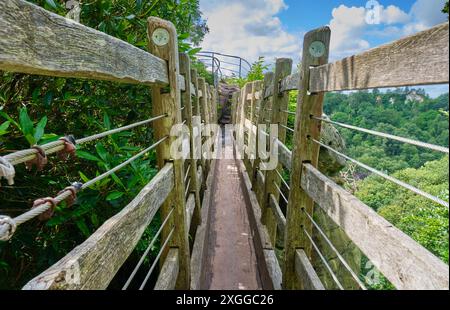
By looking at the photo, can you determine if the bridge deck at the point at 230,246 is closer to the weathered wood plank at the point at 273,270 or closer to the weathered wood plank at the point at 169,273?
the weathered wood plank at the point at 273,270

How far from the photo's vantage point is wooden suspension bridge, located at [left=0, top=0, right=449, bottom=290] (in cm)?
74

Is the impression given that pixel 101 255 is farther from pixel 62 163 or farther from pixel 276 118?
pixel 276 118

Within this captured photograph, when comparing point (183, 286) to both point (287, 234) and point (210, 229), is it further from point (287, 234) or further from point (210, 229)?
point (210, 229)

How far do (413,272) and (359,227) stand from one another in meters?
0.33

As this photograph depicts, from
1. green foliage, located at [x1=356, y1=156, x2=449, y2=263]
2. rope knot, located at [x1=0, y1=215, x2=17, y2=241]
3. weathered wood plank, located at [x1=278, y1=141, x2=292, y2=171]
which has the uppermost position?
rope knot, located at [x1=0, y1=215, x2=17, y2=241]

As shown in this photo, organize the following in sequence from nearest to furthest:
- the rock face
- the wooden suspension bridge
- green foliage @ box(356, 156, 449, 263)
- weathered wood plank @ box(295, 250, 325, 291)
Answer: the wooden suspension bridge < weathered wood plank @ box(295, 250, 325, 291) < the rock face < green foliage @ box(356, 156, 449, 263)

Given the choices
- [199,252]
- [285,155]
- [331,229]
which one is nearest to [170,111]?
[285,155]

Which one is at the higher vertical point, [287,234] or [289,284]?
[287,234]

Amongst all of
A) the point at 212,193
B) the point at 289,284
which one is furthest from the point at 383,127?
the point at 289,284

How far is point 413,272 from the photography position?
2.71 feet

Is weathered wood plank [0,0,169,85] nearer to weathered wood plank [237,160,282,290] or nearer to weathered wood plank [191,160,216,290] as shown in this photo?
weathered wood plank [191,160,216,290]

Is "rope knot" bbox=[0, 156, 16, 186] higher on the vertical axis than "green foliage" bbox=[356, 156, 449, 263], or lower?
higher

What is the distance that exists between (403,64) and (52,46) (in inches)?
37.3

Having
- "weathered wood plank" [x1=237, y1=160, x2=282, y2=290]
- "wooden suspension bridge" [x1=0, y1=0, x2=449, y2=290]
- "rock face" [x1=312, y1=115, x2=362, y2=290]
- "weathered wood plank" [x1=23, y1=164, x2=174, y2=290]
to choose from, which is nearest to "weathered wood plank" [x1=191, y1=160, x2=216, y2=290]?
"wooden suspension bridge" [x1=0, y1=0, x2=449, y2=290]
